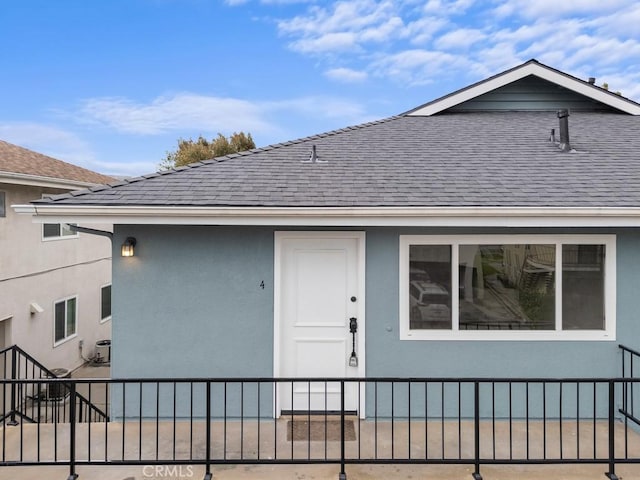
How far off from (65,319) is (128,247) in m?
8.43

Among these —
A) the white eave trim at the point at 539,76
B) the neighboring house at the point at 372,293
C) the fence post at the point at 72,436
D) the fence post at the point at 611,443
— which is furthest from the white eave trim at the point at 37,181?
the fence post at the point at 611,443

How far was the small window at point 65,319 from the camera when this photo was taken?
432 inches

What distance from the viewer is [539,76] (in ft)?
25.7

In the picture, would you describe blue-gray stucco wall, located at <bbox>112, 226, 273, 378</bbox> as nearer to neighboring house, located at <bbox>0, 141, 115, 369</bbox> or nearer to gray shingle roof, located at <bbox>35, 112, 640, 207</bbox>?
gray shingle roof, located at <bbox>35, 112, 640, 207</bbox>

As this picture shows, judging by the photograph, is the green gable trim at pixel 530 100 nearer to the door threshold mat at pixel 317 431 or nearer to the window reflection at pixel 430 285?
the window reflection at pixel 430 285

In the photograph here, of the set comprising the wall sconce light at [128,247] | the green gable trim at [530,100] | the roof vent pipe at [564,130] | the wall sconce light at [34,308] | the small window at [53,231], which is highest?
the green gable trim at [530,100]

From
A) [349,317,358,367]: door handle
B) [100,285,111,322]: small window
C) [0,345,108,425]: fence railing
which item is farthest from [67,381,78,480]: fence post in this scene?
[100,285,111,322]: small window

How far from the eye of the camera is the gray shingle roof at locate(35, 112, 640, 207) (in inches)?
185

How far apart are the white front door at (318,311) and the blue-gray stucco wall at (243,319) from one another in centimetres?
21

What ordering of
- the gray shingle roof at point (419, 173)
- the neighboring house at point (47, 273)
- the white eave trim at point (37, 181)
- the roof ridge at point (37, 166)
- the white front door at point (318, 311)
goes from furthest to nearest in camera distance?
the roof ridge at point (37, 166), the neighboring house at point (47, 273), the white eave trim at point (37, 181), the white front door at point (318, 311), the gray shingle roof at point (419, 173)

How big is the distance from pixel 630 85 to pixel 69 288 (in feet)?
84.5

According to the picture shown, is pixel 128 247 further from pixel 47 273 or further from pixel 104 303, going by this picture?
pixel 104 303

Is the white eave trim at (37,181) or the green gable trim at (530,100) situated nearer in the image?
the green gable trim at (530,100)

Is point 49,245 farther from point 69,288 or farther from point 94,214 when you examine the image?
point 94,214
